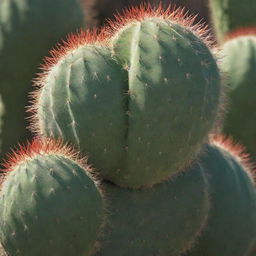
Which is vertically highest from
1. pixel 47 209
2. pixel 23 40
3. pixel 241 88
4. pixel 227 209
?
pixel 23 40

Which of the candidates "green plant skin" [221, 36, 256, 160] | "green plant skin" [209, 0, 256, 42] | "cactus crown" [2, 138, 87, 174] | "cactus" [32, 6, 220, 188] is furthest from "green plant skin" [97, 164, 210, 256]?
"green plant skin" [209, 0, 256, 42]

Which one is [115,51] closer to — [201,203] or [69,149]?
[69,149]

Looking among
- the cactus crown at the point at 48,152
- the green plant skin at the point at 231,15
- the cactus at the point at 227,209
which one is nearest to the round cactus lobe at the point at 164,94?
the cactus crown at the point at 48,152

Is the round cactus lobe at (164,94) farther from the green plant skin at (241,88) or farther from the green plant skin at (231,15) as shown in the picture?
the green plant skin at (231,15)

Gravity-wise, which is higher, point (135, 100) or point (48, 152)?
point (135, 100)

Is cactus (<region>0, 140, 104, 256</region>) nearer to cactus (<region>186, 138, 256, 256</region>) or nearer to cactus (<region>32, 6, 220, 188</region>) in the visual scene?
cactus (<region>32, 6, 220, 188</region>)

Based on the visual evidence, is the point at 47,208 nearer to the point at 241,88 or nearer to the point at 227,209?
the point at 227,209

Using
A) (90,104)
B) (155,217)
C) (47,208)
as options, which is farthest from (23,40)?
(47,208)
